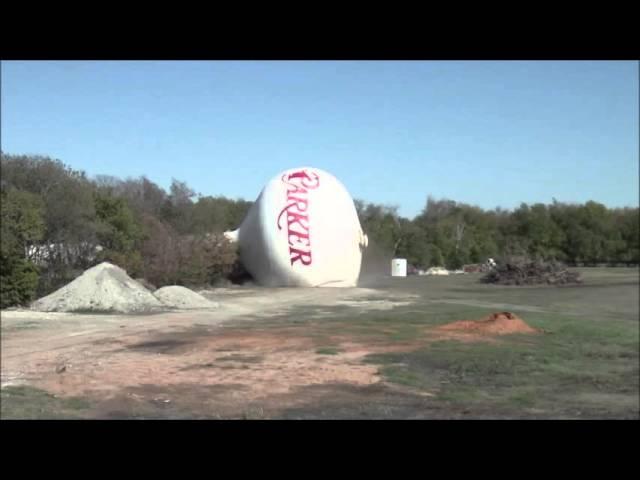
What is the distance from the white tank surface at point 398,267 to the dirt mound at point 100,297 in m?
5.85

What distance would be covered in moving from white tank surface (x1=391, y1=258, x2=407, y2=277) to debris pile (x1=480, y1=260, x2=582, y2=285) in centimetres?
492

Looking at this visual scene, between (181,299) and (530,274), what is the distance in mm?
12139

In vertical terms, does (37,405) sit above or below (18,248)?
below

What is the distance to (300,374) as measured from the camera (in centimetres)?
862

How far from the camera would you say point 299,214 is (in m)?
17.5

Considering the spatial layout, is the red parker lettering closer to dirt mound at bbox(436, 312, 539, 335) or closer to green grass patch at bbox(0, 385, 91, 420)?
dirt mound at bbox(436, 312, 539, 335)

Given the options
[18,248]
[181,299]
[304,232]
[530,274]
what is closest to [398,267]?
[304,232]

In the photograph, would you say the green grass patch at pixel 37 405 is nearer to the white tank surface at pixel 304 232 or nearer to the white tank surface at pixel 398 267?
the white tank surface at pixel 398 267

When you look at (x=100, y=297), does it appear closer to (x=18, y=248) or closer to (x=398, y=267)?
(x=18, y=248)

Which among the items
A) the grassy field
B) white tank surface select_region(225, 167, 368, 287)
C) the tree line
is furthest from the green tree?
the grassy field

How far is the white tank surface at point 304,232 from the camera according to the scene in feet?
56.4

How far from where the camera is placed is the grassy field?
22.1 feet
